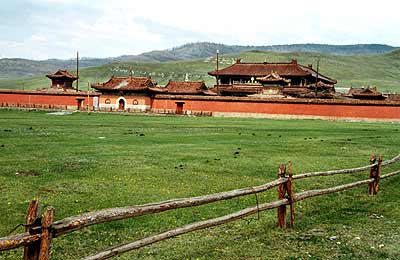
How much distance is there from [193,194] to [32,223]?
7485mm

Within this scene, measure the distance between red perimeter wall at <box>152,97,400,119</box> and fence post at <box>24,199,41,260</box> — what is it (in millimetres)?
55863

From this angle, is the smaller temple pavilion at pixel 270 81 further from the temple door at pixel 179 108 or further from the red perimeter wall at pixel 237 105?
the temple door at pixel 179 108

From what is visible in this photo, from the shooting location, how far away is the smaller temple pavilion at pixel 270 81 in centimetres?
7569

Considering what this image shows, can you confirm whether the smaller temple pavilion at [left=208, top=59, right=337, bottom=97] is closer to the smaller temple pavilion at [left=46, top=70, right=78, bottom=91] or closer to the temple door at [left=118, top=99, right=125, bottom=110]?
the temple door at [left=118, top=99, right=125, bottom=110]

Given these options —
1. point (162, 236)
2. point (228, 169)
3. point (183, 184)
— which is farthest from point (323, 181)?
point (162, 236)

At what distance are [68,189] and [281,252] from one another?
21.4 feet

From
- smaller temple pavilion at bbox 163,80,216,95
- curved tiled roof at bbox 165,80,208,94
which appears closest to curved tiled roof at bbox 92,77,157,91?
smaller temple pavilion at bbox 163,80,216,95

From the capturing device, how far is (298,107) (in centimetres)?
6031

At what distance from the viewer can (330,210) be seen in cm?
1165

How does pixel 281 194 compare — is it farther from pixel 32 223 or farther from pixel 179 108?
pixel 179 108

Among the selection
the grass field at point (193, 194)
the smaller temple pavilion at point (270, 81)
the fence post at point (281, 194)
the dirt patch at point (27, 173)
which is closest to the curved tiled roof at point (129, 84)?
the smaller temple pavilion at point (270, 81)

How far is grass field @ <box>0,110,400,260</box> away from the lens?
27.8 feet

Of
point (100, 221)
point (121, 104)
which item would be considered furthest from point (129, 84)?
point (100, 221)

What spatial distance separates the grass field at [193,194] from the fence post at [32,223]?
258 centimetres
